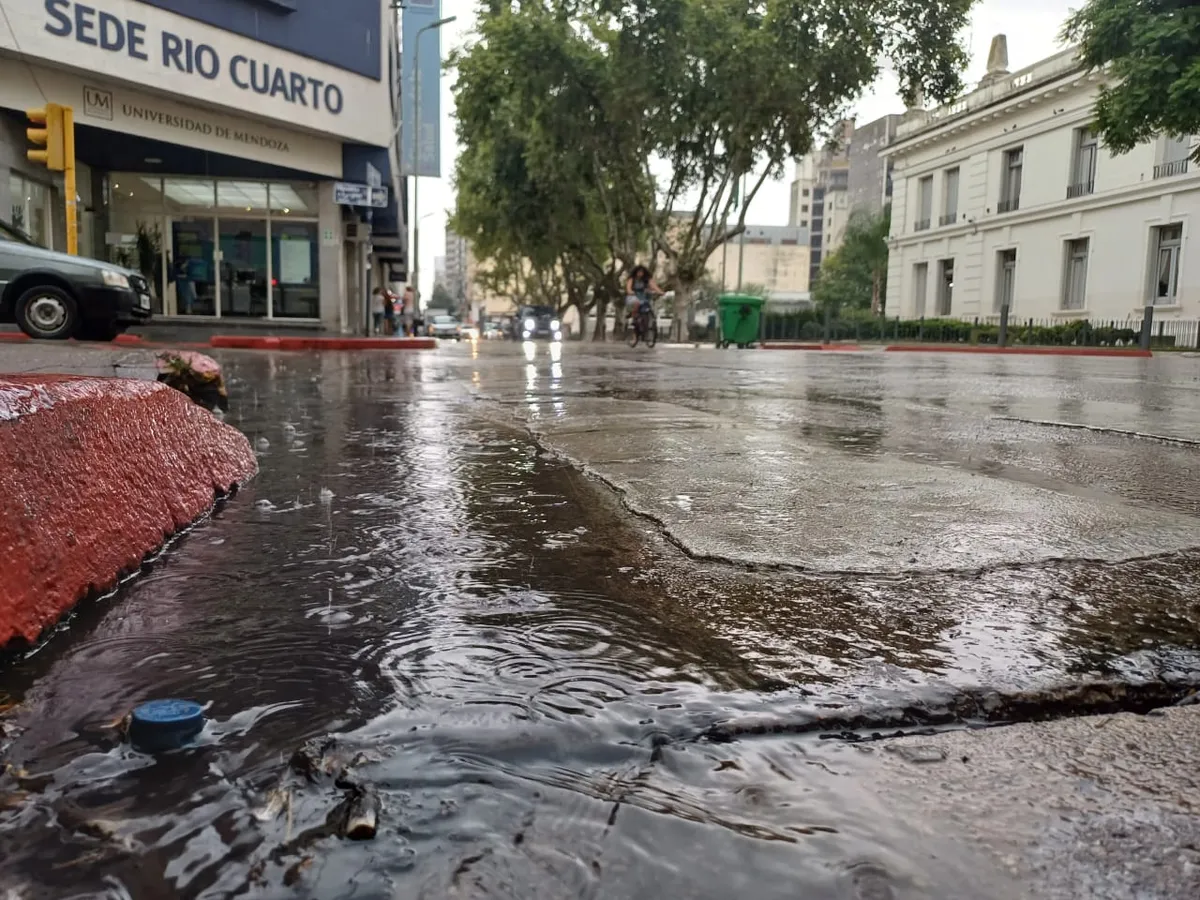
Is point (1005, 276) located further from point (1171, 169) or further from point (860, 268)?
point (860, 268)

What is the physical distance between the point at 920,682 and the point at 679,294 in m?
27.8

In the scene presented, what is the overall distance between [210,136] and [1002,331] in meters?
19.2

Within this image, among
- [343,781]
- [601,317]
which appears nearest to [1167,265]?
[601,317]

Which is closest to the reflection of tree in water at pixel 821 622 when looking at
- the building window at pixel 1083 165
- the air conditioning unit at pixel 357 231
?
the air conditioning unit at pixel 357 231

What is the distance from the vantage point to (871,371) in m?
10.5

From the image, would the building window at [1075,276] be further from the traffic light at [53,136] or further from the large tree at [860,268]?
the traffic light at [53,136]

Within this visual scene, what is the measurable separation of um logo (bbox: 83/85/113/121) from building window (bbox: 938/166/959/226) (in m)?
28.4

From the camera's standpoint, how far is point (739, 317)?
2314 centimetres

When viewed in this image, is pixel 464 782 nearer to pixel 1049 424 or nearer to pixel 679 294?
pixel 1049 424

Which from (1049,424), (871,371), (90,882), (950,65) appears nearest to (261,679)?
(90,882)

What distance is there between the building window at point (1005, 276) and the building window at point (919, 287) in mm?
4034

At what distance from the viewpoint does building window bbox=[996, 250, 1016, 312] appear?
104 feet

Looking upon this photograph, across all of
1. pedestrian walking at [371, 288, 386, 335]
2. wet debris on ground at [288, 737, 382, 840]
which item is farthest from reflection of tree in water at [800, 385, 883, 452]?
pedestrian walking at [371, 288, 386, 335]

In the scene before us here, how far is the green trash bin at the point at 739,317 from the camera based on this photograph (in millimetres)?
22781
